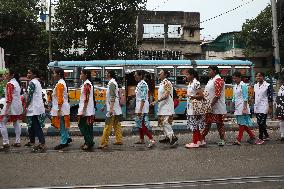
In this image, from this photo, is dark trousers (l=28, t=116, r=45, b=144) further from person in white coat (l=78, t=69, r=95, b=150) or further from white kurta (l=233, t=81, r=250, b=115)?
white kurta (l=233, t=81, r=250, b=115)

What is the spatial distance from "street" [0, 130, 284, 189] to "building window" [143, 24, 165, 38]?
47.8 m

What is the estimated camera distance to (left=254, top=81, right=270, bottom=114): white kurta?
10.7 m

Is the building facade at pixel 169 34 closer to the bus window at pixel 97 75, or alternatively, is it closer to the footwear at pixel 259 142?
the bus window at pixel 97 75

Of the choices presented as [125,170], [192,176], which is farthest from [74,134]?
[192,176]

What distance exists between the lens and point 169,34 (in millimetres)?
57938

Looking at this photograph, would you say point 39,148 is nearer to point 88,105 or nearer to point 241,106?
point 88,105

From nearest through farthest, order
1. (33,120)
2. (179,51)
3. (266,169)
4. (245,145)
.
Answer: (266,169) → (33,120) → (245,145) → (179,51)

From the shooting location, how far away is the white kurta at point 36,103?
9.39m

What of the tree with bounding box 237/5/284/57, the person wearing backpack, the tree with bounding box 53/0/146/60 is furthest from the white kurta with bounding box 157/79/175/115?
the tree with bounding box 237/5/284/57

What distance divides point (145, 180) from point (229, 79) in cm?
1409

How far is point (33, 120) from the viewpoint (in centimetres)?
949

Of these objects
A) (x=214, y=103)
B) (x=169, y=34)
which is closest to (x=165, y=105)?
(x=214, y=103)

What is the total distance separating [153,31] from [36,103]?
161 feet

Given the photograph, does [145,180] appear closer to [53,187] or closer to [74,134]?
[53,187]
